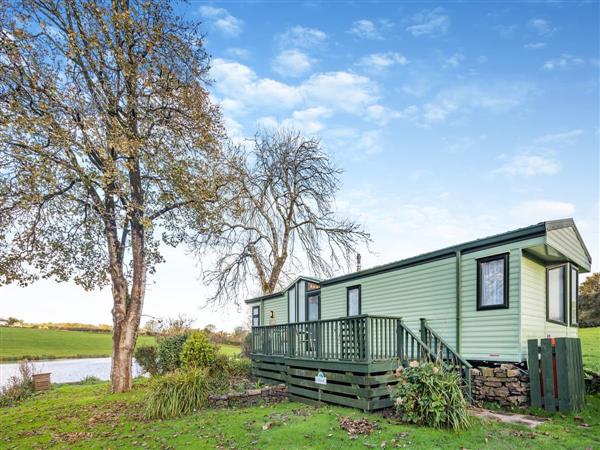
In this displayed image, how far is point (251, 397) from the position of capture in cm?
920

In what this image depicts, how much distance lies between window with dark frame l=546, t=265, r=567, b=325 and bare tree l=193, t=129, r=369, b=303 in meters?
11.3

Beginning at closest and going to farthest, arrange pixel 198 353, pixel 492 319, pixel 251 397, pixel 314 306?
pixel 492 319, pixel 251 397, pixel 198 353, pixel 314 306

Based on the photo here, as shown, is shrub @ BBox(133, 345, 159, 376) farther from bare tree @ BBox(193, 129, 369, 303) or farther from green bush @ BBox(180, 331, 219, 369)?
bare tree @ BBox(193, 129, 369, 303)

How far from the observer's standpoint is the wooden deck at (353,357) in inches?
285

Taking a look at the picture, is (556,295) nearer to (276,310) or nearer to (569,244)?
(569,244)

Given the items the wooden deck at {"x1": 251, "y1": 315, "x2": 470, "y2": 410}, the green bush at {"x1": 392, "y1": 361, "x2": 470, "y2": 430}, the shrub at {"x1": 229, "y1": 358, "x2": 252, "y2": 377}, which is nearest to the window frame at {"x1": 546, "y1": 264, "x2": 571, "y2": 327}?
the wooden deck at {"x1": 251, "y1": 315, "x2": 470, "y2": 410}

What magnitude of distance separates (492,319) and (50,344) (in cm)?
3100

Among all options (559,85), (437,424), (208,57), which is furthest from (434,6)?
(437,424)

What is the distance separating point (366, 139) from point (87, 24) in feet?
31.7

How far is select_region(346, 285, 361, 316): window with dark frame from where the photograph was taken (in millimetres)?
12023

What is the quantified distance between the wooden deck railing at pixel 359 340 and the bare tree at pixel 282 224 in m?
11.4

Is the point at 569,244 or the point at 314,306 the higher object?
the point at 569,244

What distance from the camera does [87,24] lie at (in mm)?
11312

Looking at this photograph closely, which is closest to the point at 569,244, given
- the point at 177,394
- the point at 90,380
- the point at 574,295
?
the point at 574,295
